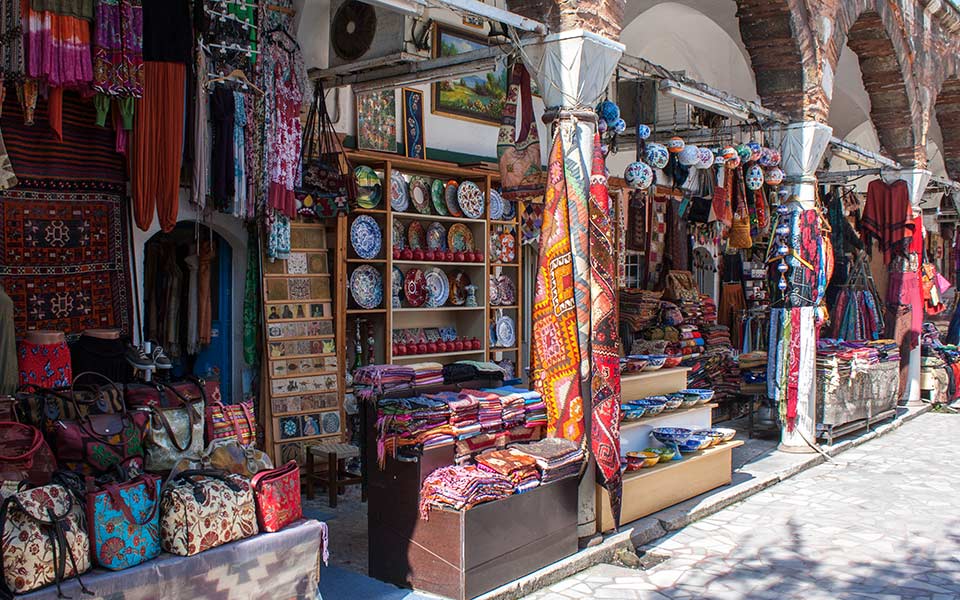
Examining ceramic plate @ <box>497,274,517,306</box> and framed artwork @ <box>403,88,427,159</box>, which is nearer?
framed artwork @ <box>403,88,427,159</box>

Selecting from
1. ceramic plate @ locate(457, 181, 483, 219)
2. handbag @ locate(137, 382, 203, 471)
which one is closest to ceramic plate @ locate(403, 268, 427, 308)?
ceramic plate @ locate(457, 181, 483, 219)

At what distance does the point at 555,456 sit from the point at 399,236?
12.0 feet

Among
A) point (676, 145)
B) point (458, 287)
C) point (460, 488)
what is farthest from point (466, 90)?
point (460, 488)

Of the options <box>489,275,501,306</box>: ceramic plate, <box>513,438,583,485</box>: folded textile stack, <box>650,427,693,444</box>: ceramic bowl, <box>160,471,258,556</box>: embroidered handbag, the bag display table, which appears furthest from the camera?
<box>489,275,501,306</box>: ceramic plate

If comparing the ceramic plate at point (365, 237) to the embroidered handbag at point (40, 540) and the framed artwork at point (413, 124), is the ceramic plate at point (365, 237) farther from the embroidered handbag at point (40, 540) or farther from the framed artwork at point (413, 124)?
the embroidered handbag at point (40, 540)

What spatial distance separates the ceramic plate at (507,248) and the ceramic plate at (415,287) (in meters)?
1.06

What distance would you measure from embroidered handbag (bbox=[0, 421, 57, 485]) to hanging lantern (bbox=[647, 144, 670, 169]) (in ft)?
17.7

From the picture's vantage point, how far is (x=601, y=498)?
5.55 metres

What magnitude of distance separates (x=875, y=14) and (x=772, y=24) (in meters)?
2.54

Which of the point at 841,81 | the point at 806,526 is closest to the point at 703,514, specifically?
the point at 806,526

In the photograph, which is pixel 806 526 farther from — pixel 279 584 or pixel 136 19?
pixel 136 19

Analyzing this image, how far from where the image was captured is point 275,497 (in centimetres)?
396

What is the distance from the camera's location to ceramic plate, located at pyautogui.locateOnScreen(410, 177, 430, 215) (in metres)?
8.08

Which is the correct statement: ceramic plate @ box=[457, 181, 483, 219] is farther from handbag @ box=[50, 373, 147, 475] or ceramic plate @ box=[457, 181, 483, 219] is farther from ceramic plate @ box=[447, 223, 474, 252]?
handbag @ box=[50, 373, 147, 475]
